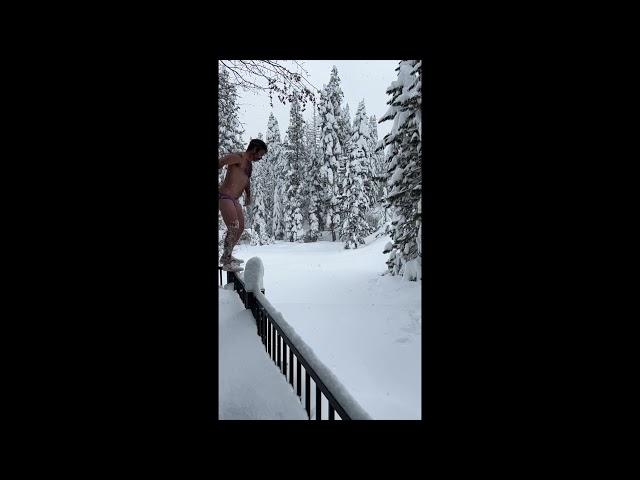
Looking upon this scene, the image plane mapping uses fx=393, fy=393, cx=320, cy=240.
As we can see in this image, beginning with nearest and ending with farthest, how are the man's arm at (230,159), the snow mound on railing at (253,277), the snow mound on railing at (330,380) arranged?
the snow mound on railing at (330,380), the man's arm at (230,159), the snow mound on railing at (253,277)

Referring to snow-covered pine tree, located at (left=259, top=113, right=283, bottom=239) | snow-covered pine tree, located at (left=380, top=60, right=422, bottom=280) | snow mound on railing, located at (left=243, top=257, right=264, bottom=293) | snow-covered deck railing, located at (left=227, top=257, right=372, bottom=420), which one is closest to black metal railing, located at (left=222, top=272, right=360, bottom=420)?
snow-covered deck railing, located at (left=227, top=257, right=372, bottom=420)

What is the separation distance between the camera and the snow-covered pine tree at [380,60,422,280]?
13242 mm

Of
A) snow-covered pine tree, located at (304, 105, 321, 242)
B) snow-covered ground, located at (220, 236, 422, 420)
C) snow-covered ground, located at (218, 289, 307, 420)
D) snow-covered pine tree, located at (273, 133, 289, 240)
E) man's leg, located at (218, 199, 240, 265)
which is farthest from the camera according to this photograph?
snow-covered pine tree, located at (273, 133, 289, 240)

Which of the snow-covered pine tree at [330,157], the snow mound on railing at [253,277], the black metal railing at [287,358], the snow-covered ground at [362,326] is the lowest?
the snow-covered ground at [362,326]

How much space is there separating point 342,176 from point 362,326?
2453 cm

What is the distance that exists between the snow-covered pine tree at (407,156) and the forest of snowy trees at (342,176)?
0.03 m

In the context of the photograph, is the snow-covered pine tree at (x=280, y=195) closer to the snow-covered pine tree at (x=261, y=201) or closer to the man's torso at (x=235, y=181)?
the snow-covered pine tree at (x=261, y=201)

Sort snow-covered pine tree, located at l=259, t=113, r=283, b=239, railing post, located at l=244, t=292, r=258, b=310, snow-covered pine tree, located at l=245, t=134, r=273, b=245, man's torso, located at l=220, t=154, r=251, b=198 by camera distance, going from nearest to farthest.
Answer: man's torso, located at l=220, t=154, r=251, b=198 → railing post, located at l=244, t=292, r=258, b=310 → snow-covered pine tree, located at l=259, t=113, r=283, b=239 → snow-covered pine tree, located at l=245, t=134, r=273, b=245

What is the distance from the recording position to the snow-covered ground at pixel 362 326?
7836 millimetres

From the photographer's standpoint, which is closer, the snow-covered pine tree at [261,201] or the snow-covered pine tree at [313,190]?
the snow-covered pine tree at [313,190]

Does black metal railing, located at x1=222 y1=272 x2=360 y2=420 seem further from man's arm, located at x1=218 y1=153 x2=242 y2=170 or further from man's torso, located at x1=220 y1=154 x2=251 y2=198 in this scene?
man's arm, located at x1=218 y1=153 x2=242 y2=170

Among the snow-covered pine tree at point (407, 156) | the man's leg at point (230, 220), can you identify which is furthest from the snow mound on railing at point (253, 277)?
the snow-covered pine tree at point (407, 156)

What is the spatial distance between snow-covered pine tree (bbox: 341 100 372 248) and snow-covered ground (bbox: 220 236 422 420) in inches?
436
